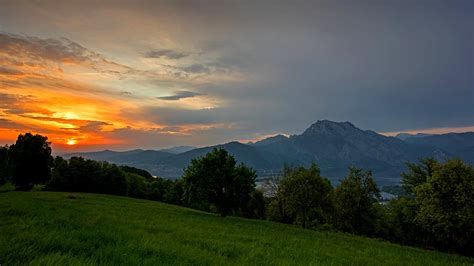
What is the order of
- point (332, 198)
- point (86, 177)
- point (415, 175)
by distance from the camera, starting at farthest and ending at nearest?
point (86, 177)
point (332, 198)
point (415, 175)

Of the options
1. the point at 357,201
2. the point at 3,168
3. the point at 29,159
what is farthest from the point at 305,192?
the point at 3,168

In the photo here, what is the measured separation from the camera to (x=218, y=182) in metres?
46.7

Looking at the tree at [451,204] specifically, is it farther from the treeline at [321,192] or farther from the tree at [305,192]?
the tree at [305,192]

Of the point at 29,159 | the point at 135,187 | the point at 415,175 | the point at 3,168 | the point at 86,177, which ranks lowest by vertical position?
the point at 135,187

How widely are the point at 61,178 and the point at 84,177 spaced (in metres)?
6.28

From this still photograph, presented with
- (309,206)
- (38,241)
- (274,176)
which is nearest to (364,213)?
(309,206)

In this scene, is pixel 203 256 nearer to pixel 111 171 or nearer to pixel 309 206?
pixel 309 206

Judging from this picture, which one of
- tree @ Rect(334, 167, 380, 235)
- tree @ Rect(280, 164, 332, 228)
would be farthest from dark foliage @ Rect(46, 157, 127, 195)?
tree @ Rect(334, 167, 380, 235)

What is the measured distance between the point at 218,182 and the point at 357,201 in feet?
104

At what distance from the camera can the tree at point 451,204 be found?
2972cm

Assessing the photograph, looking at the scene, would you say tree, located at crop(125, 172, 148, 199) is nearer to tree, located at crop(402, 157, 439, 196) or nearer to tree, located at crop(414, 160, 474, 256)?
tree, located at crop(402, 157, 439, 196)

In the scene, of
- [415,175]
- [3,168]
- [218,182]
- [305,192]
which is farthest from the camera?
[3,168]

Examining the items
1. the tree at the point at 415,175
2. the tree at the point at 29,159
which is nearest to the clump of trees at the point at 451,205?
the tree at the point at 415,175

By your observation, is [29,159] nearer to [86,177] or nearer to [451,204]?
[86,177]
